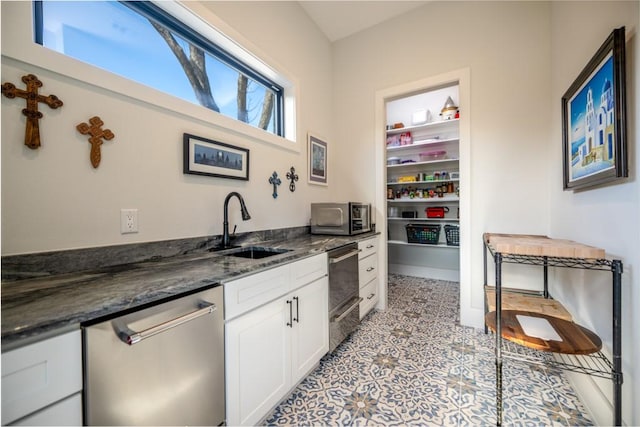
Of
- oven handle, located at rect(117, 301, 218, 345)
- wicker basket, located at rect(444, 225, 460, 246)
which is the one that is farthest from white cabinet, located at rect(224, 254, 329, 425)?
wicker basket, located at rect(444, 225, 460, 246)

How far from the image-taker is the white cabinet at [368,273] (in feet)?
7.50

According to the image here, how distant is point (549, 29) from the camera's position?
1.97 metres

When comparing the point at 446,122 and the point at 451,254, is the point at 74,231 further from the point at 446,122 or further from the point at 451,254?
the point at 451,254

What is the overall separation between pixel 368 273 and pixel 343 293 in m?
0.62

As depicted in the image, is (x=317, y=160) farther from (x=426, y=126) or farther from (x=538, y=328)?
(x=538, y=328)

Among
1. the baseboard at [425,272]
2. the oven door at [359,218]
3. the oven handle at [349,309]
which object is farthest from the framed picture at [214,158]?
the baseboard at [425,272]

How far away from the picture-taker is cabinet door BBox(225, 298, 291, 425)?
104 centimetres

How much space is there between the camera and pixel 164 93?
138cm

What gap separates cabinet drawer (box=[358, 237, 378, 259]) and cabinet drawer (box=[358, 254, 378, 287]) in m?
0.05

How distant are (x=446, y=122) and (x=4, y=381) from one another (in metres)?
3.96

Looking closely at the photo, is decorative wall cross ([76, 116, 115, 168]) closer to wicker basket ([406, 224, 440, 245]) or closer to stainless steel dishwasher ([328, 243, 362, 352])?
stainless steel dishwasher ([328, 243, 362, 352])

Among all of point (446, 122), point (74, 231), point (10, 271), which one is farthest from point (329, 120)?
point (10, 271)

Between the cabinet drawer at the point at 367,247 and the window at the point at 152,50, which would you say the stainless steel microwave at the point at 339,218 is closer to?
the cabinet drawer at the point at 367,247

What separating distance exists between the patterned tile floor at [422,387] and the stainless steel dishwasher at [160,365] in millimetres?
594
